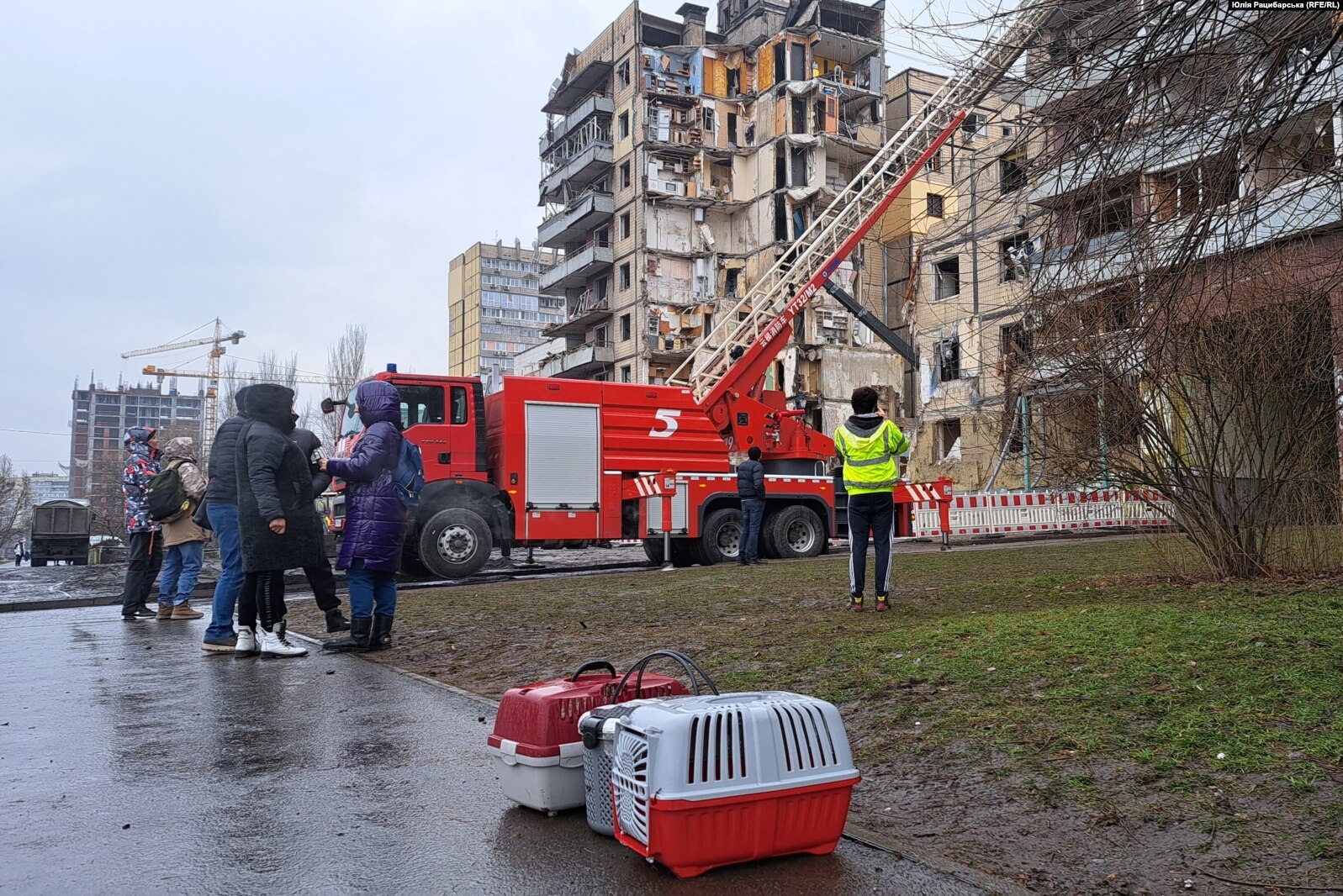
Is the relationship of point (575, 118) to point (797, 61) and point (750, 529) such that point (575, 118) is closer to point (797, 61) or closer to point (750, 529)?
point (797, 61)

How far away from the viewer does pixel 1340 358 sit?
8469mm

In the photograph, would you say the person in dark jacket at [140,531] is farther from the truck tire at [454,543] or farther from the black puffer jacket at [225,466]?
the truck tire at [454,543]

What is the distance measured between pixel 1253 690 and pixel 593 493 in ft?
43.5

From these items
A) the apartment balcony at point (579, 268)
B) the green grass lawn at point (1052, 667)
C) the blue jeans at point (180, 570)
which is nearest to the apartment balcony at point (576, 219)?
the apartment balcony at point (579, 268)

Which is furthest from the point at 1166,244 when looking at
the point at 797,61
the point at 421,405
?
the point at 797,61

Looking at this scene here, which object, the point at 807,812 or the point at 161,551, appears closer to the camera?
the point at 807,812

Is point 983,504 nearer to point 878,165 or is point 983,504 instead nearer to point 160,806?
point 878,165

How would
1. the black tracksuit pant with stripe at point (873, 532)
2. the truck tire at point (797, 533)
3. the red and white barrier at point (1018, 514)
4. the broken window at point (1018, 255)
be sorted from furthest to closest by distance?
1. the red and white barrier at point (1018, 514)
2. the truck tire at point (797, 533)
3. the black tracksuit pant with stripe at point (873, 532)
4. the broken window at point (1018, 255)

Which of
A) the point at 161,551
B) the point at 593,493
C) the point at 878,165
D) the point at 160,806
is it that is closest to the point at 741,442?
the point at 593,493

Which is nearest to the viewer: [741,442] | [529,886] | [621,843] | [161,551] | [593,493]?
[529,886]

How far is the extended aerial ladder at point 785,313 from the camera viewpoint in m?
19.2

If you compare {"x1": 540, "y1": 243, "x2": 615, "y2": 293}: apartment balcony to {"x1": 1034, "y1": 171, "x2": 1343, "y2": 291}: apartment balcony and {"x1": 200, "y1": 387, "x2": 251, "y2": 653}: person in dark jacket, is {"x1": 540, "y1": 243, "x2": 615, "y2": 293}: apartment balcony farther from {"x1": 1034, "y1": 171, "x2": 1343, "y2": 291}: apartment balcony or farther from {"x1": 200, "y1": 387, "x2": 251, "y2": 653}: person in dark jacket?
{"x1": 1034, "y1": 171, "x2": 1343, "y2": 291}: apartment balcony

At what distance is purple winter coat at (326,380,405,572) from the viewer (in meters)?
7.82

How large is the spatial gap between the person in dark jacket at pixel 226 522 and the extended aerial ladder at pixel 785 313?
1053 centimetres
